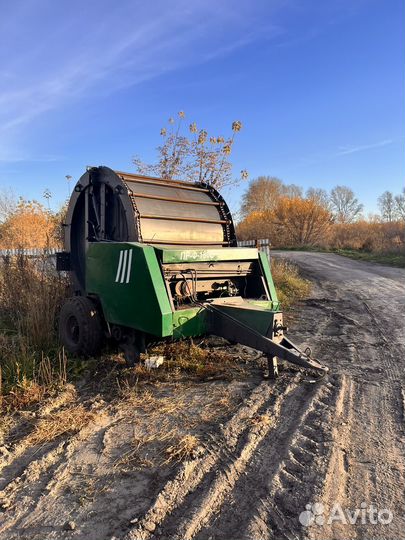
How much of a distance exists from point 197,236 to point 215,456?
392cm

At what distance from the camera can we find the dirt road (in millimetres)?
2260

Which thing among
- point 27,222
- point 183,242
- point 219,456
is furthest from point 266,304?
point 27,222

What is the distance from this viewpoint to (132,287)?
460 centimetres

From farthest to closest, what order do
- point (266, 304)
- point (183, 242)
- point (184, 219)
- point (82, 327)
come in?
1. point (184, 219)
2. point (183, 242)
3. point (266, 304)
4. point (82, 327)

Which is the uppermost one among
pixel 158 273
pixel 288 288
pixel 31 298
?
pixel 158 273

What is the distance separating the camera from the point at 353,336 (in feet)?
21.6

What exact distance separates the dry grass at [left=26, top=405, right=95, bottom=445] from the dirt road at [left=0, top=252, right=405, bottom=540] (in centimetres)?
6

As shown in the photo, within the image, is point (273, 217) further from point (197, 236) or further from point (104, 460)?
point (104, 460)

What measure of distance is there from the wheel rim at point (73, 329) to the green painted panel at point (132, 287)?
20.3 inches

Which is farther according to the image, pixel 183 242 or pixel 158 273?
pixel 183 242

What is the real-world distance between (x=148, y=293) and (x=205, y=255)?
37.8 inches

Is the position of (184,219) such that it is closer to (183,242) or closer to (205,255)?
(183,242)

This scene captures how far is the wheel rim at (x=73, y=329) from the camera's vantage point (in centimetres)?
538

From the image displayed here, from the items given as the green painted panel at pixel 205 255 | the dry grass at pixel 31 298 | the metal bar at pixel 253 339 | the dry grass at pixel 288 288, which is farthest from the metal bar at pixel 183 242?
the dry grass at pixel 288 288
